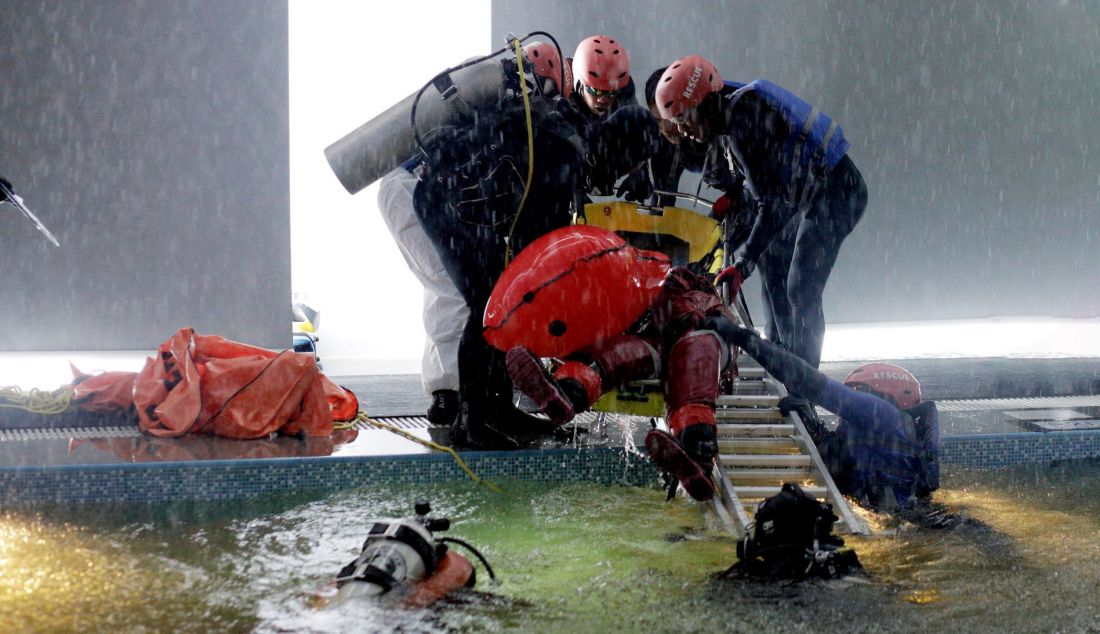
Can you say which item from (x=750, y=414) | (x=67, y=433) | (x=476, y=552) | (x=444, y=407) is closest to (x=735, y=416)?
(x=750, y=414)

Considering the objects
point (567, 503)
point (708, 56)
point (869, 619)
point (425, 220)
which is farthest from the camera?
point (708, 56)

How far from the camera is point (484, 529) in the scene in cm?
301

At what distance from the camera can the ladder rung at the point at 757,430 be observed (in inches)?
137

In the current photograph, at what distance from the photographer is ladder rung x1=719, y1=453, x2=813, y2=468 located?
10.9 feet

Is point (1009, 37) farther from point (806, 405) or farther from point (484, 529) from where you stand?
point (484, 529)

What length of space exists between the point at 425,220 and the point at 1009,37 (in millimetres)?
9290

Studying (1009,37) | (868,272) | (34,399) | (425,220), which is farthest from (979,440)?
(1009,37)

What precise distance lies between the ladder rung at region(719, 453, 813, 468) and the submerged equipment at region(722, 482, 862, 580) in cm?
84

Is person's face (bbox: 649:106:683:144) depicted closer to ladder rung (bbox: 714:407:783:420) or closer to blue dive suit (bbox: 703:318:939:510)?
ladder rung (bbox: 714:407:783:420)

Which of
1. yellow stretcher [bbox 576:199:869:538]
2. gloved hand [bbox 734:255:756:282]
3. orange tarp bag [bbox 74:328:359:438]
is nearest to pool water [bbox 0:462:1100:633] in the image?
yellow stretcher [bbox 576:199:869:538]

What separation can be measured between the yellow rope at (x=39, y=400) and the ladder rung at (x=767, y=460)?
306 centimetres

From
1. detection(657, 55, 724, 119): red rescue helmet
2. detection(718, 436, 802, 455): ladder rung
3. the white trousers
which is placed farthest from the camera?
the white trousers

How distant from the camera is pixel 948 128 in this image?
10289 millimetres

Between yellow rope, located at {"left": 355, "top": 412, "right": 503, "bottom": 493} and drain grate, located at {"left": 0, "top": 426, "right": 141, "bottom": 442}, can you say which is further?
drain grate, located at {"left": 0, "top": 426, "right": 141, "bottom": 442}
